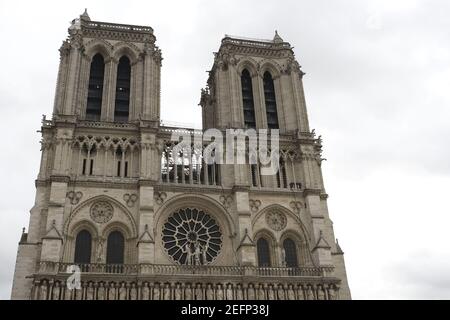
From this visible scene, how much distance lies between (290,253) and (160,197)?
1060cm

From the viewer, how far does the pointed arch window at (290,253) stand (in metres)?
35.7

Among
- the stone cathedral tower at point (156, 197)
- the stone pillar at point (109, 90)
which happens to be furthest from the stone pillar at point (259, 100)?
the stone pillar at point (109, 90)

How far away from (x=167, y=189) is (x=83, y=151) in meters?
6.98

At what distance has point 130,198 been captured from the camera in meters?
34.8

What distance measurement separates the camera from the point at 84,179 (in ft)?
113

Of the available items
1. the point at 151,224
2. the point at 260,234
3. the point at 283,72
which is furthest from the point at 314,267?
the point at 283,72

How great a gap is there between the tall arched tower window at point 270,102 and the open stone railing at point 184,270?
13533mm

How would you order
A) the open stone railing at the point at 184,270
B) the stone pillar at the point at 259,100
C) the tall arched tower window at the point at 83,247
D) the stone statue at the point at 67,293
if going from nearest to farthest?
the stone statue at the point at 67,293, the open stone railing at the point at 184,270, the tall arched tower window at the point at 83,247, the stone pillar at the point at 259,100

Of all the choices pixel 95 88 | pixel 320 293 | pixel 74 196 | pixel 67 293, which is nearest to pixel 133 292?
pixel 67 293

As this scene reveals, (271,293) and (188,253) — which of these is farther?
(188,253)

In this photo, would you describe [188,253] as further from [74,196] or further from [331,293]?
[331,293]

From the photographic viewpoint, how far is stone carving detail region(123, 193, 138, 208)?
114 feet

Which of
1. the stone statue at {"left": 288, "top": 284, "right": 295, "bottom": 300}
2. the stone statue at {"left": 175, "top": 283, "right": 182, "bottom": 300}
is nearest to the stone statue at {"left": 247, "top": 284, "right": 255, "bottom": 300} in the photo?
the stone statue at {"left": 288, "top": 284, "right": 295, "bottom": 300}

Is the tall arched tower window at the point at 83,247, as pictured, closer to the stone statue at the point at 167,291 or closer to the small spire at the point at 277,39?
the stone statue at the point at 167,291
